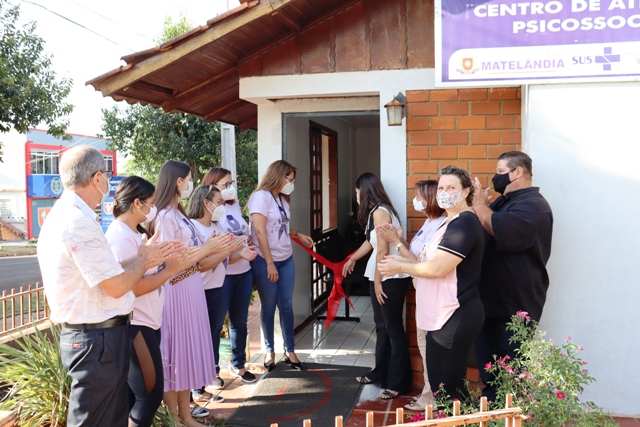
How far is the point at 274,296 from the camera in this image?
18.6ft

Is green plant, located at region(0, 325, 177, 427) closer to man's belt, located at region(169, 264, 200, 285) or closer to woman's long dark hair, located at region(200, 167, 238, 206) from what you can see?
man's belt, located at region(169, 264, 200, 285)

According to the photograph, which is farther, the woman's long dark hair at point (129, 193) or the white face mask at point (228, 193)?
the white face mask at point (228, 193)

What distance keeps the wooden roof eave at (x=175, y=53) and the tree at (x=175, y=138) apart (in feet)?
32.8

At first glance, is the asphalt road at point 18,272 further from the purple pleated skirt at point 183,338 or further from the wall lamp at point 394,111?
the wall lamp at point 394,111

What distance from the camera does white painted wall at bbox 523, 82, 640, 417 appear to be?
446cm

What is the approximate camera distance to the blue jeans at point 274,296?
5641 mm

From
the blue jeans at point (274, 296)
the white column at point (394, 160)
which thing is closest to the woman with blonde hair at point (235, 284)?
the blue jeans at point (274, 296)

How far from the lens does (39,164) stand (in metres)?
39.8

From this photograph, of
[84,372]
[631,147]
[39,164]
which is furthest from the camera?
[39,164]

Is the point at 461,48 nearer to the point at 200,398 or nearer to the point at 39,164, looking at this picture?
the point at 200,398

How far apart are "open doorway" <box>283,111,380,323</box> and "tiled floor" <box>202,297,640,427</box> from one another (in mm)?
473

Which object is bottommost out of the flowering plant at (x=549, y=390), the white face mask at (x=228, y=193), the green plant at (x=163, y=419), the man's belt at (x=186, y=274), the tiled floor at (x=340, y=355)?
the tiled floor at (x=340, y=355)

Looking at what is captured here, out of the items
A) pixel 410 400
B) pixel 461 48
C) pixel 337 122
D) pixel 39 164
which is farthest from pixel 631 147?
pixel 39 164

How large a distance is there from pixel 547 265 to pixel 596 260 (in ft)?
1.17
